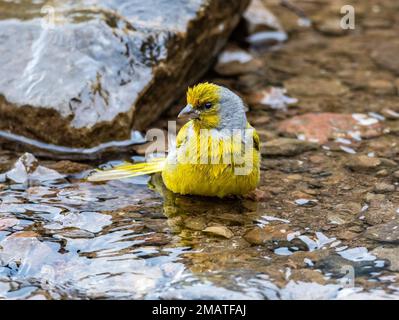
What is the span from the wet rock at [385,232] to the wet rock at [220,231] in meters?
0.90

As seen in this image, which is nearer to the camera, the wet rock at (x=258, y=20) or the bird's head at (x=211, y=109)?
the bird's head at (x=211, y=109)

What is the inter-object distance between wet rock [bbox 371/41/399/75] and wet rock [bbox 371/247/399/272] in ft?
12.2

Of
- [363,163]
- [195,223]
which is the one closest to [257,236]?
[195,223]

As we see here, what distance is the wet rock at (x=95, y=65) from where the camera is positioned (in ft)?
19.8

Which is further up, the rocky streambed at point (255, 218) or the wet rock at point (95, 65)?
the wet rock at point (95, 65)

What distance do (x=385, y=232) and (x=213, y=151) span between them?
50.7 inches

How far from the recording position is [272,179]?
5617mm

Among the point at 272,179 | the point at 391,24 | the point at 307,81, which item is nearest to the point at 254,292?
the point at 272,179

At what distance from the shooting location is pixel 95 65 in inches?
247

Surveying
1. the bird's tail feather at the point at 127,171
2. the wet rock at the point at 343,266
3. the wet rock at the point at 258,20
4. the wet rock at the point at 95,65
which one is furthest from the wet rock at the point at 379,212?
the wet rock at the point at 258,20

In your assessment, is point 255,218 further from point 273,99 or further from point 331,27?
point 331,27

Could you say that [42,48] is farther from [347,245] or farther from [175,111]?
[347,245]

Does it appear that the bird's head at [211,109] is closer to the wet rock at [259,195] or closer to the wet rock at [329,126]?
the wet rock at [259,195]

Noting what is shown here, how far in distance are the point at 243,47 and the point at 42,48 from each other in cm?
292
